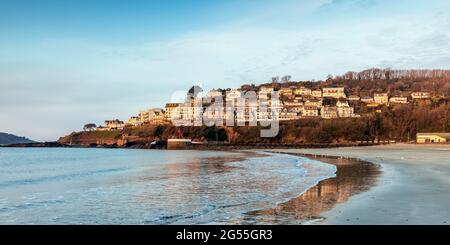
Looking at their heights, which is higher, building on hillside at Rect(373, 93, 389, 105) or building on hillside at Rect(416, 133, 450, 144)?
building on hillside at Rect(373, 93, 389, 105)

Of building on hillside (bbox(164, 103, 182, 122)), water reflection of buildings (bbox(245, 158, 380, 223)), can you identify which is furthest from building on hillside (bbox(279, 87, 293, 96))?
water reflection of buildings (bbox(245, 158, 380, 223))

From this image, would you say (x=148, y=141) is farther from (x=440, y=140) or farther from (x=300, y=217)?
(x=300, y=217)

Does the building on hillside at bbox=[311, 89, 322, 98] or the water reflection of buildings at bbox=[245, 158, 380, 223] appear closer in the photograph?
the water reflection of buildings at bbox=[245, 158, 380, 223]

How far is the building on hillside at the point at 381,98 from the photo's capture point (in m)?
125

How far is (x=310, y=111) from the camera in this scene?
121 m

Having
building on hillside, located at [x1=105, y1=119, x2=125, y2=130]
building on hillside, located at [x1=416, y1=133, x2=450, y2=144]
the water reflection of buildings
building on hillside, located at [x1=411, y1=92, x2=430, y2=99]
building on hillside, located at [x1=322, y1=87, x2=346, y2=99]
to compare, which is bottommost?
the water reflection of buildings

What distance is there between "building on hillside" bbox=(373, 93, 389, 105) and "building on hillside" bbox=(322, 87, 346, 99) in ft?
45.2

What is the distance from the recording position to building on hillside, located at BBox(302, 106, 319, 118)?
4674 inches

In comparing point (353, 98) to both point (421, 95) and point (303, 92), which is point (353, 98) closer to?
point (421, 95)

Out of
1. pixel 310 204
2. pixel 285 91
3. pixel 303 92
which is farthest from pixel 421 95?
pixel 310 204

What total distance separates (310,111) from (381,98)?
2230 centimetres

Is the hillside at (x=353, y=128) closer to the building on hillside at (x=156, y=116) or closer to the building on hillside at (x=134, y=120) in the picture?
the building on hillside at (x=156, y=116)

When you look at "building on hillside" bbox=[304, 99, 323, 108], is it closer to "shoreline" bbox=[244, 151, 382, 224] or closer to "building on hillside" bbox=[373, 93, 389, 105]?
"building on hillside" bbox=[373, 93, 389, 105]

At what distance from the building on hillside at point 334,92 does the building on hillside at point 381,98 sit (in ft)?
45.2
